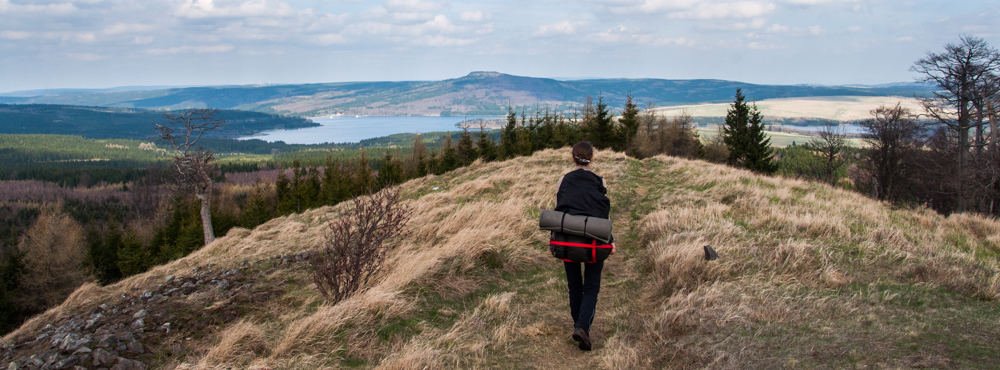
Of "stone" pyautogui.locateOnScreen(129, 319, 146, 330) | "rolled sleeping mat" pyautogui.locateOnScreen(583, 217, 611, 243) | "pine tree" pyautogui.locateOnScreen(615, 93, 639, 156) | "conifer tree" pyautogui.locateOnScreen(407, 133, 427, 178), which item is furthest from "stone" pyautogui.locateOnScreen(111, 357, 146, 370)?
"conifer tree" pyautogui.locateOnScreen(407, 133, 427, 178)

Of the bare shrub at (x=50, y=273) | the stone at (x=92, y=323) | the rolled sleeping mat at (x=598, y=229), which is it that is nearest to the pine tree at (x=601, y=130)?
Answer: the rolled sleeping mat at (x=598, y=229)

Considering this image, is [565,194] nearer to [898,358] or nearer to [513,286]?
[513,286]

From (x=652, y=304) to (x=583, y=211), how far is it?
6.31 ft

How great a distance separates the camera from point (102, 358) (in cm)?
400

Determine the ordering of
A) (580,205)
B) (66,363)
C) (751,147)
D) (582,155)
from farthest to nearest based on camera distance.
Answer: (751,147) < (582,155) < (580,205) < (66,363)

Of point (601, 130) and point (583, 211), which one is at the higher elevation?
point (601, 130)

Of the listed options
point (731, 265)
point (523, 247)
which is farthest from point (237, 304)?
point (731, 265)

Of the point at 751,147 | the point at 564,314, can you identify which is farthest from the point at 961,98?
the point at 564,314

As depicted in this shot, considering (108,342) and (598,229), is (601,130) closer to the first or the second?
(598,229)

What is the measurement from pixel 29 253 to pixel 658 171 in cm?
5535

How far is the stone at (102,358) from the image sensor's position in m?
3.99

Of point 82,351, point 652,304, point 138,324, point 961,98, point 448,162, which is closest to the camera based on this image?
point 82,351

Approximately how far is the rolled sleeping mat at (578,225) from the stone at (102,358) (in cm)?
414

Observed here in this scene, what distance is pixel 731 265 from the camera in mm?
5715
